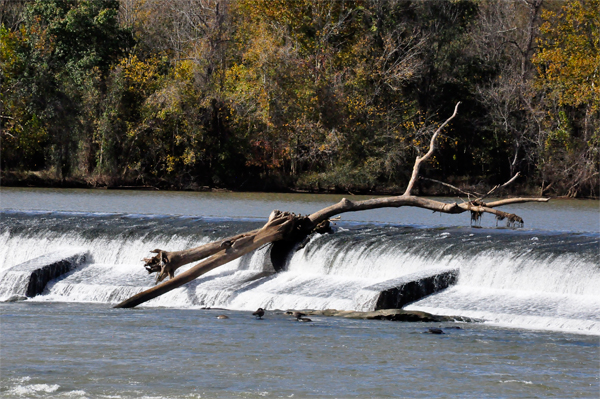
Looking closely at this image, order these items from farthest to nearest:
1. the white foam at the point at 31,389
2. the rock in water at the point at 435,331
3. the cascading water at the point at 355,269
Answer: the cascading water at the point at 355,269
the rock in water at the point at 435,331
the white foam at the point at 31,389

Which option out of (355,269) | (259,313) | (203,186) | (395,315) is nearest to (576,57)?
(203,186)

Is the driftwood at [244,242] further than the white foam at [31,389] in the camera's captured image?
Yes

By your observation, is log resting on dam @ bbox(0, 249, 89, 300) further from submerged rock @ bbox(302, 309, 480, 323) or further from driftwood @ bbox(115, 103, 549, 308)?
submerged rock @ bbox(302, 309, 480, 323)

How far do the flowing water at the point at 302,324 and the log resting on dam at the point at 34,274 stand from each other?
6.9 inches

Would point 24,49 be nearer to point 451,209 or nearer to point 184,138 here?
point 184,138

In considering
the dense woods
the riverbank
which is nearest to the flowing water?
the riverbank

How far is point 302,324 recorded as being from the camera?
13.9 m

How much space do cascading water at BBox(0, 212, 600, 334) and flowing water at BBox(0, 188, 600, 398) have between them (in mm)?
34

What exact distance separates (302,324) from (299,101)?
3444 centimetres

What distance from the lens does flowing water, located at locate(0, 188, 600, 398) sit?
10.4 meters

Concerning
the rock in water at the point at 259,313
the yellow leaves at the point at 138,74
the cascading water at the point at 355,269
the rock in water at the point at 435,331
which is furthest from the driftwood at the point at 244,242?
the yellow leaves at the point at 138,74

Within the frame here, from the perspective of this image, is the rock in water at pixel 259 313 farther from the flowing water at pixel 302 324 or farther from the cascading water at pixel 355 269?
the cascading water at pixel 355 269

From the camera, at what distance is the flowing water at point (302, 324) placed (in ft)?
34.0

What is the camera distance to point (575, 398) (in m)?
9.79
